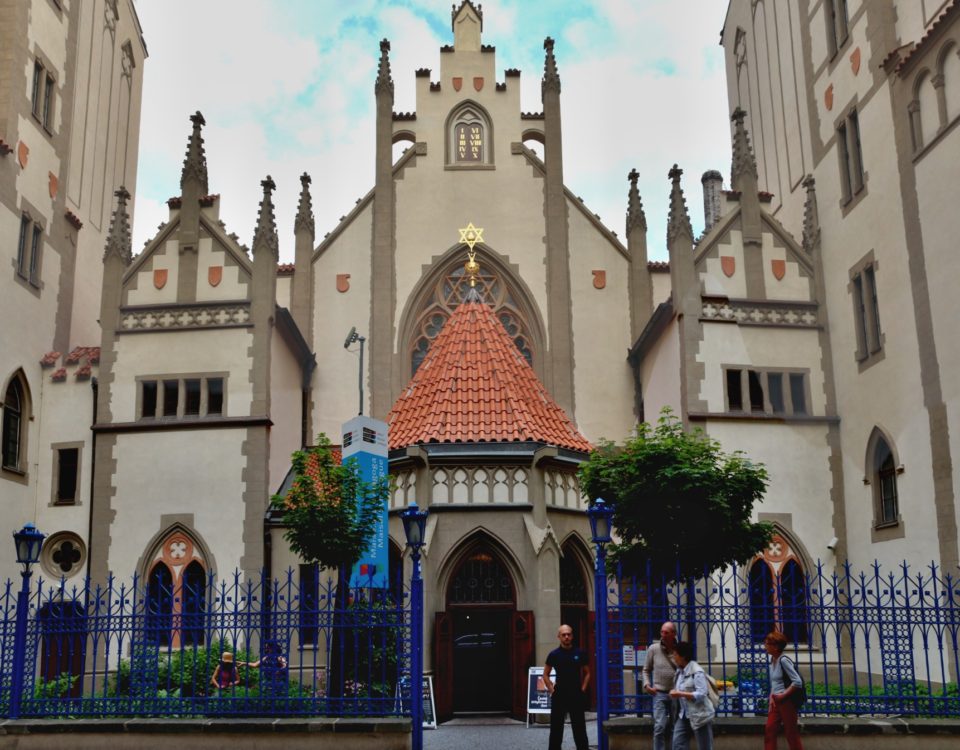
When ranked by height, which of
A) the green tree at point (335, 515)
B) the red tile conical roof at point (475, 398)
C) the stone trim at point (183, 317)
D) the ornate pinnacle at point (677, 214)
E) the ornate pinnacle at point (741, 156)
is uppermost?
the ornate pinnacle at point (741, 156)

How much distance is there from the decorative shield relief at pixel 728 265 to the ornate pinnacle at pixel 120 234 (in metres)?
14.5

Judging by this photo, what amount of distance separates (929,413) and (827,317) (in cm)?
503

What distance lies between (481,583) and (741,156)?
1280 cm

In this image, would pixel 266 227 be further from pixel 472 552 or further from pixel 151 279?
pixel 472 552

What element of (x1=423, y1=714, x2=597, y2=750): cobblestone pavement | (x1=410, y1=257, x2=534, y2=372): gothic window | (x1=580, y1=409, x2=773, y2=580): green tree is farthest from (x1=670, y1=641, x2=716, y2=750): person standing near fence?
(x1=410, y1=257, x2=534, y2=372): gothic window

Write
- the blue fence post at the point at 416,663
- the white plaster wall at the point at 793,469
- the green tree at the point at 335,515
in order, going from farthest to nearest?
the white plaster wall at the point at 793,469 → the green tree at the point at 335,515 → the blue fence post at the point at 416,663

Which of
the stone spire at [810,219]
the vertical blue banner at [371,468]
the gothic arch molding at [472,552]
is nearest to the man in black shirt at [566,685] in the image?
the vertical blue banner at [371,468]

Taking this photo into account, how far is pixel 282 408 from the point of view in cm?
2542

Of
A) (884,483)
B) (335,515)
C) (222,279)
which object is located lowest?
(335,515)

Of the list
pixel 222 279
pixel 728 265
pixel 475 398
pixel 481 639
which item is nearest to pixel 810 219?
pixel 728 265

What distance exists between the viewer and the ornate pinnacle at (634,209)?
28.5 m

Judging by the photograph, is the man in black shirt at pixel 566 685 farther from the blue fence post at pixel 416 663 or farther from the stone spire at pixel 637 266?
the stone spire at pixel 637 266

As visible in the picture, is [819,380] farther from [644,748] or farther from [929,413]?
[644,748]

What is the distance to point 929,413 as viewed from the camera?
19953 mm
